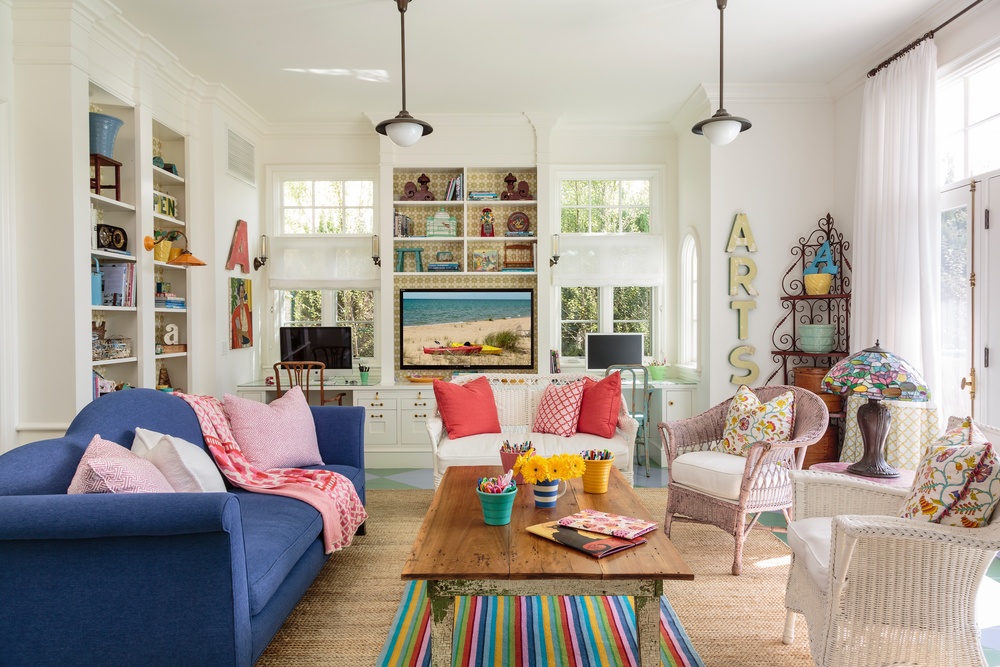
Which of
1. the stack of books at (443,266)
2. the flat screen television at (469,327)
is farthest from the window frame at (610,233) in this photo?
the stack of books at (443,266)

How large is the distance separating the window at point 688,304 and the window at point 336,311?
287 cm

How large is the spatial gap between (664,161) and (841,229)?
177 centimetres

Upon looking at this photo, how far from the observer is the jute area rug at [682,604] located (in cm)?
241

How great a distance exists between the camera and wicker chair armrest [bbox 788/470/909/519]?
245 centimetres

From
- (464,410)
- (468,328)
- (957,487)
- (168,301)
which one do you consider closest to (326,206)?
(468,328)

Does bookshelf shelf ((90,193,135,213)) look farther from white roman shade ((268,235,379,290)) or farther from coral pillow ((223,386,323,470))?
white roman shade ((268,235,379,290))

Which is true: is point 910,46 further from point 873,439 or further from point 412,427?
point 412,427

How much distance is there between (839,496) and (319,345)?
14.4 ft

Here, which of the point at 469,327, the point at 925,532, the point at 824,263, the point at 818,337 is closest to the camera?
the point at 925,532

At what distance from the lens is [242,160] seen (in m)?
5.64

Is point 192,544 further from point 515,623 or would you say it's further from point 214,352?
point 214,352

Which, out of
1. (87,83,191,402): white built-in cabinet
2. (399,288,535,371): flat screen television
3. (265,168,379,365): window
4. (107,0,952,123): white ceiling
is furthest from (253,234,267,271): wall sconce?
(87,83,191,402): white built-in cabinet

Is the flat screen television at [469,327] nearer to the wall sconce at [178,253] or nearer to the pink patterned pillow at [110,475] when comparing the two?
the wall sconce at [178,253]

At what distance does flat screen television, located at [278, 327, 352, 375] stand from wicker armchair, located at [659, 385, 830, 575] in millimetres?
3066
